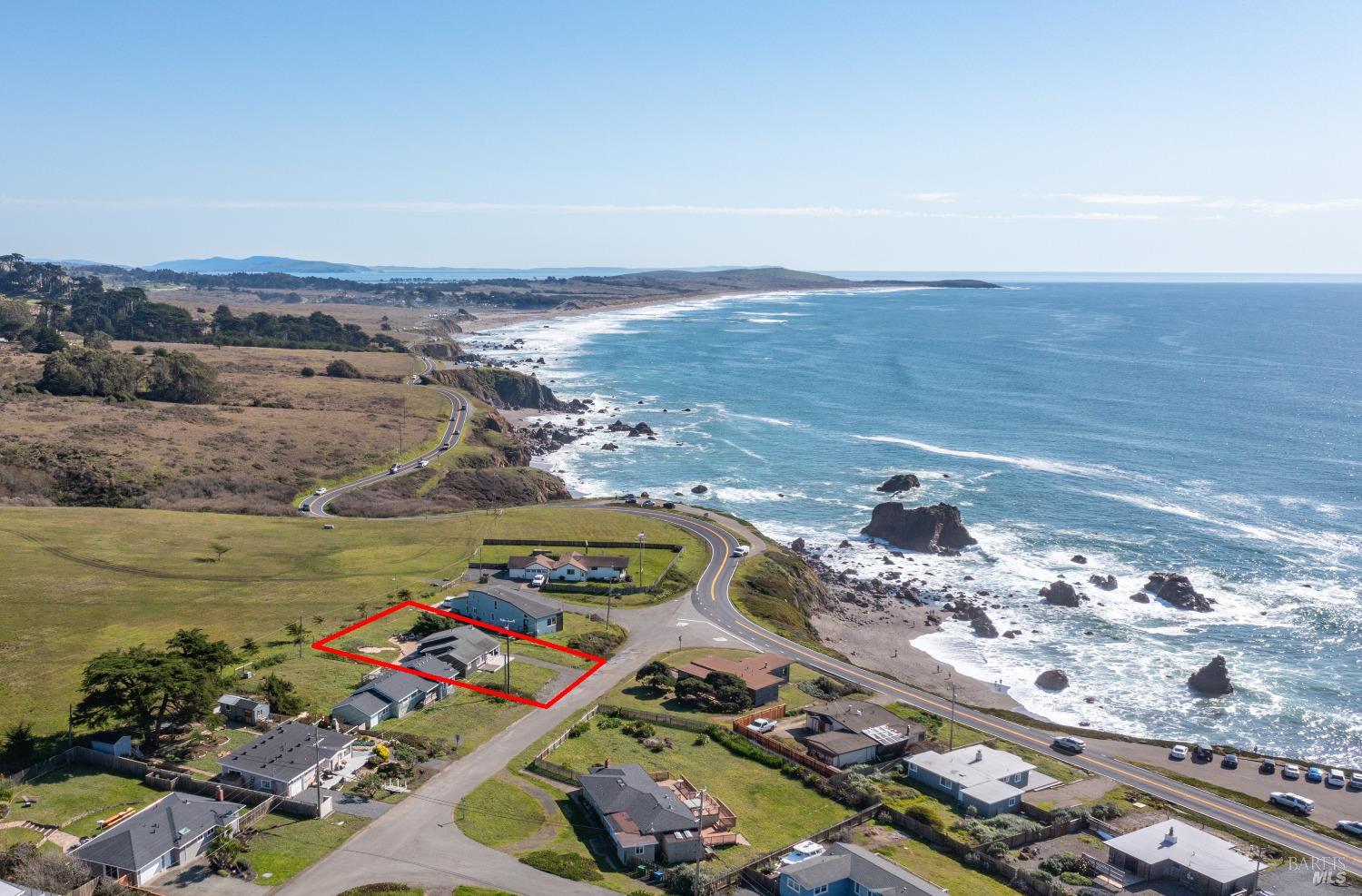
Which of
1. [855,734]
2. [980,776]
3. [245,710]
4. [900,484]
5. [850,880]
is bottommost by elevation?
[980,776]

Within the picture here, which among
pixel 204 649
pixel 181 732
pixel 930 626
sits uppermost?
pixel 204 649

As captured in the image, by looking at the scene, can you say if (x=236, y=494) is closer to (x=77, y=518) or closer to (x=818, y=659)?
(x=77, y=518)

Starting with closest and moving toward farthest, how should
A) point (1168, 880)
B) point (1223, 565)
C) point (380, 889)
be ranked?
1. point (380, 889)
2. point (1168, 880)
3. point (1223, 565)

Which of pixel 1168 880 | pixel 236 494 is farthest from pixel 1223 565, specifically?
pixel 236 494

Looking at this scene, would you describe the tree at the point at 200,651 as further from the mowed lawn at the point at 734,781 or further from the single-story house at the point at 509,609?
the mowed lawn at the point at 734,781

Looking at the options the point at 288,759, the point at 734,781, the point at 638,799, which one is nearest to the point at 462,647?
the point at 288,759

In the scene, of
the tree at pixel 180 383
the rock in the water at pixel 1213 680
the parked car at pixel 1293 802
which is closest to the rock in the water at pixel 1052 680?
the rock in the water at pixel 1213 680

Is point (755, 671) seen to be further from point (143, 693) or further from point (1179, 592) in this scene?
point (1179, 592)
